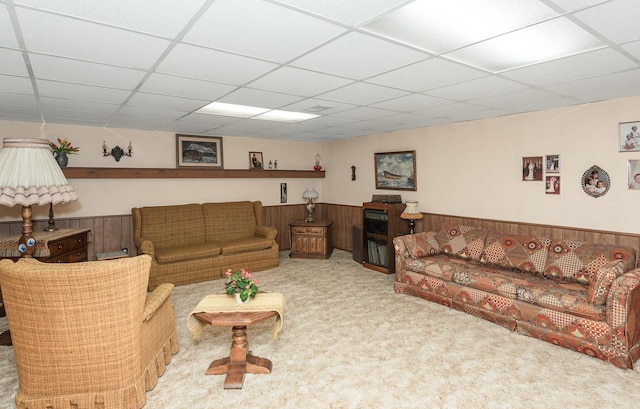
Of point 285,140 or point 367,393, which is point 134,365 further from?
point 285,140

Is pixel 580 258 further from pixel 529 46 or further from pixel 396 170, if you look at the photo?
pixel 396 170

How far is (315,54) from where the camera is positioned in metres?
Result: 2.36

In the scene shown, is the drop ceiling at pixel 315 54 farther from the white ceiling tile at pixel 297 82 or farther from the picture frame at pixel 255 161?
the picture frame at pixel 255 161

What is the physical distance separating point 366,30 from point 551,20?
1.00 meters

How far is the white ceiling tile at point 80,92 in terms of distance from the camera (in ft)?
10.0

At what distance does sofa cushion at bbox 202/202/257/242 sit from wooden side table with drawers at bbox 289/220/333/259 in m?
0.84

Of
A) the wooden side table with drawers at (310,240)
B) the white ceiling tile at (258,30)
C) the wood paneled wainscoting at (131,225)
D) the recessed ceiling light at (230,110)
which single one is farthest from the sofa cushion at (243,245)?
the white ceiling tile at (258,30)

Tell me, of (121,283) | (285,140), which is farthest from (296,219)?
(121,283)

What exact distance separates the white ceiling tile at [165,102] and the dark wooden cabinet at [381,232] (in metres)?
3.25

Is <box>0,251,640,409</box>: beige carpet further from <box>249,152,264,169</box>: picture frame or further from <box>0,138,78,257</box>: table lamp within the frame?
<box>249,152,264,169</box>: picture frame

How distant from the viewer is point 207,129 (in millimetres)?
5656

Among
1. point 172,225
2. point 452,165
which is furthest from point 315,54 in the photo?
point 172,225

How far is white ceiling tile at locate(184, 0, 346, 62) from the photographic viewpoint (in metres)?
1.74

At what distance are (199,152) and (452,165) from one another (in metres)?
4.30
